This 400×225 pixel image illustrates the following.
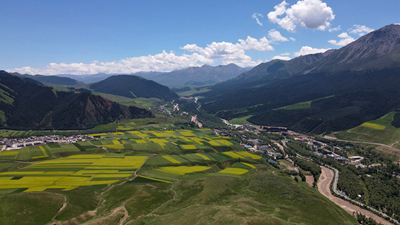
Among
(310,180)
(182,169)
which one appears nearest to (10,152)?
(182,169)

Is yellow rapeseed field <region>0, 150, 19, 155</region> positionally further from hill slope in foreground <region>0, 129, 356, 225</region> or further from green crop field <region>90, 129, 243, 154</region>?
green crop field <region>90, 129, 243, 154</region>

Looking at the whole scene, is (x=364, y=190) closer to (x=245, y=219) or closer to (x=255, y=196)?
(x=255, y=196)

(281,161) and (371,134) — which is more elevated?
(371,134)

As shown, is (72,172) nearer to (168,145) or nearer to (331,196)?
(168,145)

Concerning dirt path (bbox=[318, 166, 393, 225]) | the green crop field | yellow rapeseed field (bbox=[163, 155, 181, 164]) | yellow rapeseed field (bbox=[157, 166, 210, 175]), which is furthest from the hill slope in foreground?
dirt path (bbox=[318, 166, 393, 225])

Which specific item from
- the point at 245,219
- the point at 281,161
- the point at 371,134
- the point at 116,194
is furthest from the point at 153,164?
the point at 371,134
